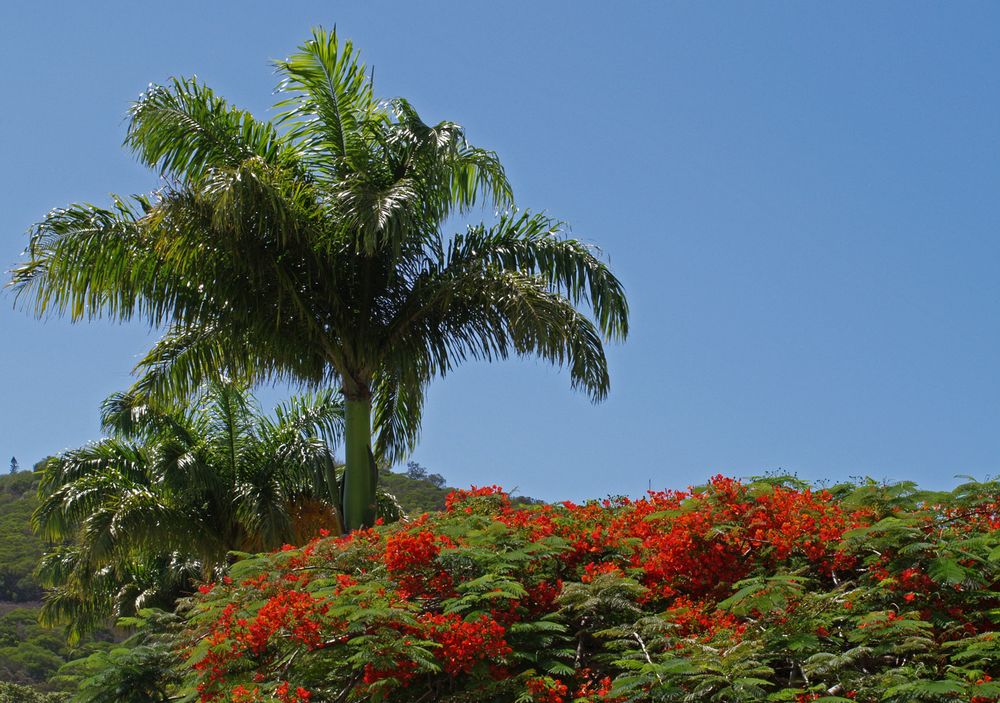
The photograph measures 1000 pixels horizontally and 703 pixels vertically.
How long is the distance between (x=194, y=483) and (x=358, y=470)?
6.59 meters

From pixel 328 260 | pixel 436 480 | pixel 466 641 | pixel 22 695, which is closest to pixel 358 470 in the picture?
pixel 328 260

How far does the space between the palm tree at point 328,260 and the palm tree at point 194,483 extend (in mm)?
5344

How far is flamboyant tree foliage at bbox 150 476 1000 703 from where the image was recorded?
340 inches

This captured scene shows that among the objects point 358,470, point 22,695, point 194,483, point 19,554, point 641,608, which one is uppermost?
point 19,554

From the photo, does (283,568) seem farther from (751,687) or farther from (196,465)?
(196,465)

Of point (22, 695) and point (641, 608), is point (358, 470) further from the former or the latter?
point (22, 695)

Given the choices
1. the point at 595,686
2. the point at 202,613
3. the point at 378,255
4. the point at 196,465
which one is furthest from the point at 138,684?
the point at 196,465

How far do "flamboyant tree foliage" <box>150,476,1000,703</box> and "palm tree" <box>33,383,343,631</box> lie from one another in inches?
379

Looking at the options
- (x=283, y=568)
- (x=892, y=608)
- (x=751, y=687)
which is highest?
(x=283, y=568)

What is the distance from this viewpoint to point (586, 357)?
14836 mm

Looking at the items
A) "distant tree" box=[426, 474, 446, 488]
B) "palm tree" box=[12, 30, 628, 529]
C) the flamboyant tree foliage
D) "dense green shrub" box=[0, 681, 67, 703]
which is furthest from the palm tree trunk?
"distant tree" box=[426, 474, 446, 488]

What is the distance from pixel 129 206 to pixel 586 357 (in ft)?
20.0

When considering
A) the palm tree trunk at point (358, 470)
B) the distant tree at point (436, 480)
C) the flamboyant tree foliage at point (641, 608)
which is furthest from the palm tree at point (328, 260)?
the distant tree at point (436, 480)

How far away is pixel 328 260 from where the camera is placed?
15125mm
